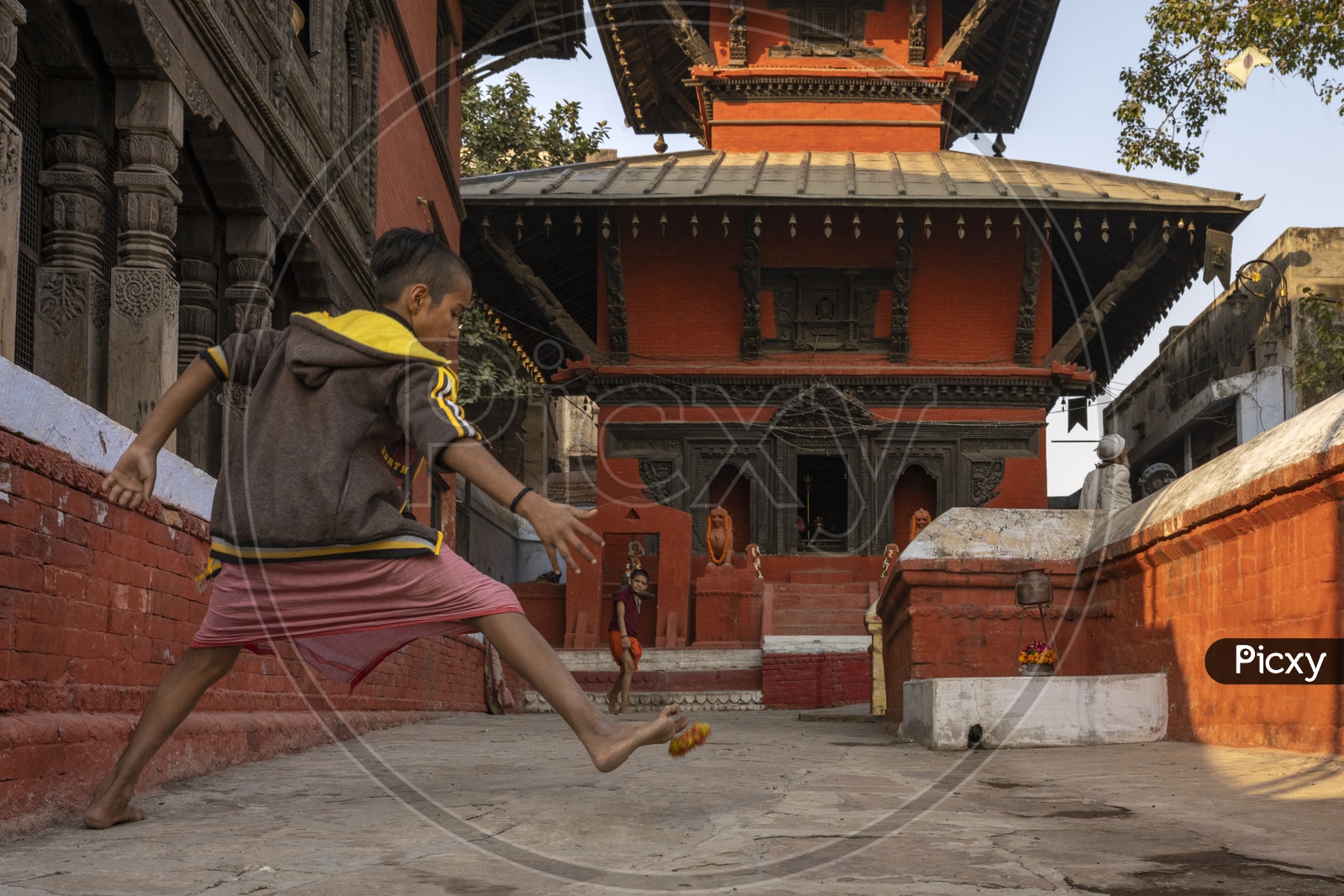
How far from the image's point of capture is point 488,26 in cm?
1964

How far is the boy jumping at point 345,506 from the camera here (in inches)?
129

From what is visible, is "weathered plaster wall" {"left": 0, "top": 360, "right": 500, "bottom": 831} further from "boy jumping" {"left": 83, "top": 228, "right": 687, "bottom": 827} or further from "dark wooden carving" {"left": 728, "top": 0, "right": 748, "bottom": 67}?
"dark wooden carving" {"left": 728, "top": 0, "right": 748, "bottom": 67}

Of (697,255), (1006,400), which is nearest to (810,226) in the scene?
(697,255)

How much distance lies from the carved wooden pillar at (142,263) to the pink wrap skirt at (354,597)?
14.0 ft

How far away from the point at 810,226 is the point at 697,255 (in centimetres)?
175

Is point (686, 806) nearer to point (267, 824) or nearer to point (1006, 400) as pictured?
point (267, 824)

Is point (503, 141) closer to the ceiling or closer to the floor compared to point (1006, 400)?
closer to the ceiling

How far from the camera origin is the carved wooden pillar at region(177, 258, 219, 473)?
9398mm

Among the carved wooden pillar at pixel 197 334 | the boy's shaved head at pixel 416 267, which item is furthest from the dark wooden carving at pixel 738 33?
the boy's shaved head at pixel 416 267

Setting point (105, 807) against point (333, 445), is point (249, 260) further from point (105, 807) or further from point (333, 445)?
point (333, 445)

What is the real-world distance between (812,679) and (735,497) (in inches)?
198

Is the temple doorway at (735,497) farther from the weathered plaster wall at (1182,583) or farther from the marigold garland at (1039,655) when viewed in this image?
the marigold garland at (1039,655)

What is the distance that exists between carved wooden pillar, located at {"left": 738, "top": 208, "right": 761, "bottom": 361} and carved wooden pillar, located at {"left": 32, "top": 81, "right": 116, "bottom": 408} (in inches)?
509

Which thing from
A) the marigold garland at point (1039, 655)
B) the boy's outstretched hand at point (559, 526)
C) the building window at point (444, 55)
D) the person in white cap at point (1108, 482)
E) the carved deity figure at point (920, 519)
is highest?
the building window at point (444, 55)
